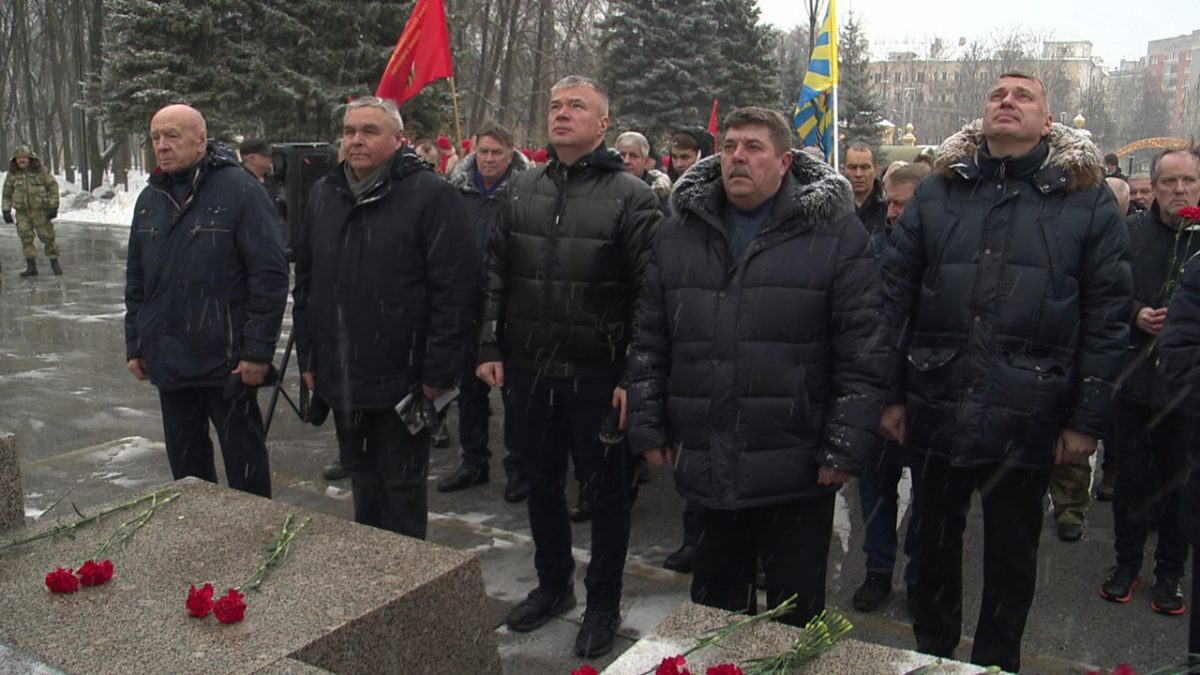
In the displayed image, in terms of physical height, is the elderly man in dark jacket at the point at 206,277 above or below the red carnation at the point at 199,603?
above

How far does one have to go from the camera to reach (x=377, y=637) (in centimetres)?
288

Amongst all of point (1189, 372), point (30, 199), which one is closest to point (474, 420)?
point (1189, 372)

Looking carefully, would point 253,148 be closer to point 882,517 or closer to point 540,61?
point 882,517

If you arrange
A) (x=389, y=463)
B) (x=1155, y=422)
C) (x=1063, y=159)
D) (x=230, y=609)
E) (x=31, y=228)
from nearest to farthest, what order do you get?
(x=230, y=609)
(x=1063, y=159)
(x=389, y=463)
(x=1155, y=422)
(x=31, y=228)

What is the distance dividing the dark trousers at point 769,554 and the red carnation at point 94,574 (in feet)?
5.97


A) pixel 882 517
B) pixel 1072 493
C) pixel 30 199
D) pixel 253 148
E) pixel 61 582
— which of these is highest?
pixel 253 148

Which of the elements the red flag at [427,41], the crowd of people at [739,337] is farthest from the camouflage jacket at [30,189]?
the crowd of people at [739,337]

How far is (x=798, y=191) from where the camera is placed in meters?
3.23

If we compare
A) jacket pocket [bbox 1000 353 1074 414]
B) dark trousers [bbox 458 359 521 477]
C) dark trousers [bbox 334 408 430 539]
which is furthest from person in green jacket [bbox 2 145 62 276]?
jacket pocket [bbox 1000 353 1074 414]

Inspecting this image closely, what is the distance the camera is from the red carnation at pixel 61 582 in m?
2.87

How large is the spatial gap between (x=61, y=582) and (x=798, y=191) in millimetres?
2476

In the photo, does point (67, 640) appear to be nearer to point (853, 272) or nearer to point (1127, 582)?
point (853, 272)

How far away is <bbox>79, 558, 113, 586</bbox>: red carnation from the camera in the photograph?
2941mm

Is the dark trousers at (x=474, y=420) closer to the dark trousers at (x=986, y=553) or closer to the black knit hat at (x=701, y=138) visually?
the black knit hat at (x=701, y=138)
